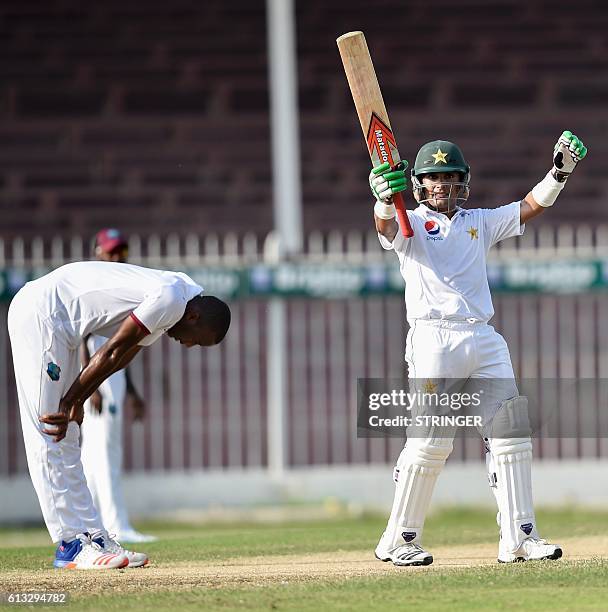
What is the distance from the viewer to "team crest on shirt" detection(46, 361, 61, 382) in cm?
607

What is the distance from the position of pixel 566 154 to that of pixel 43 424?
2.40m

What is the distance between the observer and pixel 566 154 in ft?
20.6

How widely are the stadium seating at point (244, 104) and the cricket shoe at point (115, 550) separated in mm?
7657

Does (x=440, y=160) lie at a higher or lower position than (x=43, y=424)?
higher

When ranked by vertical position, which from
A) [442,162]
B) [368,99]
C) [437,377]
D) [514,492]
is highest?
[368,99]

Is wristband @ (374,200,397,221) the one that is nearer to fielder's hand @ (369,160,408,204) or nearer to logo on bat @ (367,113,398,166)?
fielder's hand @ (369,160,408,204)

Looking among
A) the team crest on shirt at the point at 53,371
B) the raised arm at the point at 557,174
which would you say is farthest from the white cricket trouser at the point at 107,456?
the raised arm at the point at 557,174

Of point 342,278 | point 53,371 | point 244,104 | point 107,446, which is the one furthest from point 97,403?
point 244,104

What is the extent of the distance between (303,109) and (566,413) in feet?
14.9

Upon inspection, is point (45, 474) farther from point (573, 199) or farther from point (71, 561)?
point (573, 199)

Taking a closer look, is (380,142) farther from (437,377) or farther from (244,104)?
(244,104)

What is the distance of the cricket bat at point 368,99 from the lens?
6336 mm

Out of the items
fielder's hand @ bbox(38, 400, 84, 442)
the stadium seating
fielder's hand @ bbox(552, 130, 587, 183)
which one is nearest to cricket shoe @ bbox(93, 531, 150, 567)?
fielder's hand @ bbox(38, 400, 84, 442)

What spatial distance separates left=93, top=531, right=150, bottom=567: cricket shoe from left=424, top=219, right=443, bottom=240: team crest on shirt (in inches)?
70.6
